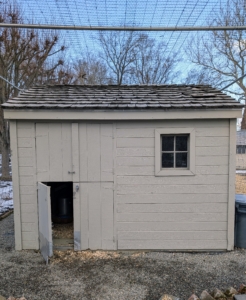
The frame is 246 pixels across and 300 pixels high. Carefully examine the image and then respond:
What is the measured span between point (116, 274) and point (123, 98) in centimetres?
279

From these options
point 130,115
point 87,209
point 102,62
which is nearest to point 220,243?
point 87,209

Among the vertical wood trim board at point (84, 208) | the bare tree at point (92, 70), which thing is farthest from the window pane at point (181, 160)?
the bare tree at point (92, 70)

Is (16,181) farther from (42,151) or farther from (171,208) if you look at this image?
(171,208)

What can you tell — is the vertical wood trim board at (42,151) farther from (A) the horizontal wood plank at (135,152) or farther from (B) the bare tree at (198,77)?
(B) the bare tree at (198,77)

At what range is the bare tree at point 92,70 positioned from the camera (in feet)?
40.9

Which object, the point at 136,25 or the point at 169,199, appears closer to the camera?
the point at 136,25

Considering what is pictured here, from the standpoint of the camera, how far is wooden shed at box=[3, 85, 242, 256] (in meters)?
3.89

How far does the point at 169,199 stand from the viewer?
13.0 feet

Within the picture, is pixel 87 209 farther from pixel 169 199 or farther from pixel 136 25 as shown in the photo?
pixel 136 25

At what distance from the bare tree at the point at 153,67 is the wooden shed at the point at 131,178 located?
1119cm

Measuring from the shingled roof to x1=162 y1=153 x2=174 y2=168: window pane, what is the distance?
798 mm

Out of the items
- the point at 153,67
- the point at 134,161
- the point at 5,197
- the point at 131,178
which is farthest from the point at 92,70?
the point at 131,178

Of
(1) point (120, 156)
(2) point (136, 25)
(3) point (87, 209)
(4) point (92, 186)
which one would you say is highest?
(2) point (136, 25)

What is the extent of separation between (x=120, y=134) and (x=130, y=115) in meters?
0.36
